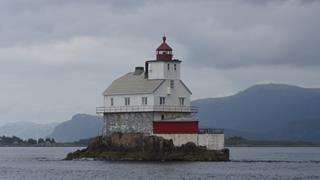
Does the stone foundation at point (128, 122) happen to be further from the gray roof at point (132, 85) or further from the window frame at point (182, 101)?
the window frame at point (182, 101)

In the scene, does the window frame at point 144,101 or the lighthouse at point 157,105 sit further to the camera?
the window frame at point 144,101

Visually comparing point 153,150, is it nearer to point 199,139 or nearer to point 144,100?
point 199,139

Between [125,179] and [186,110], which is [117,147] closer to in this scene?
[186,110]

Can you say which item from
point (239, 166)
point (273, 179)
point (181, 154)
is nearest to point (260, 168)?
point (239, 166)

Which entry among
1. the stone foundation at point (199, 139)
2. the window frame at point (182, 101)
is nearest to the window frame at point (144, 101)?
the window frame at point (182, 101)

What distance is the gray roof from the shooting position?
85.1 metres

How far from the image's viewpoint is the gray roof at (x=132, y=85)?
3349 inches

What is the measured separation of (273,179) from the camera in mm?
64938

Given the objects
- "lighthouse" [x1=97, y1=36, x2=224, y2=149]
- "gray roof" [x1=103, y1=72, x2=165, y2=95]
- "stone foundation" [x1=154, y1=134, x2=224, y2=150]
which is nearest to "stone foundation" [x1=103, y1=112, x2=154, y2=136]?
"lighthouse" [x1=97, y1=36, x2=224, y2=149]

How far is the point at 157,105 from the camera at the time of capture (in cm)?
8394

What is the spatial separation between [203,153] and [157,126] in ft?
16.3

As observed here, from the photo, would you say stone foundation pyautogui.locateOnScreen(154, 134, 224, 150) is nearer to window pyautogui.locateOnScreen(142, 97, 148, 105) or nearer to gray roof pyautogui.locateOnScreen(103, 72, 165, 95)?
window pyautogui.locateOnScreen(142, 97, 148, 105)

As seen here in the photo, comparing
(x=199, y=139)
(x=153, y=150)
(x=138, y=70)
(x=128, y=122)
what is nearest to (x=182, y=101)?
(x=138, y=70)

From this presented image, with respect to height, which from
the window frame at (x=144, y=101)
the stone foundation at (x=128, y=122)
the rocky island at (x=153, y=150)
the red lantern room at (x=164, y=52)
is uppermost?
the red lantern room at (x=164, y=52)
